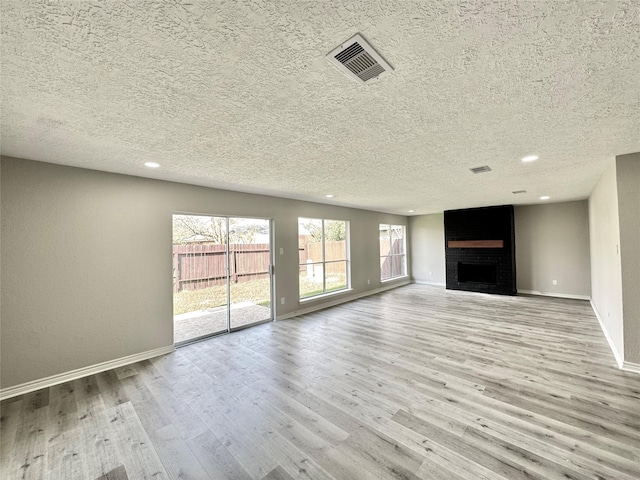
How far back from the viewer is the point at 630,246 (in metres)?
2.86

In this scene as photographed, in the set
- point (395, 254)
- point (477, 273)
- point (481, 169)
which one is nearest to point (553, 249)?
point (477, 273)

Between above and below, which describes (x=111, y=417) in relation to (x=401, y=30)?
below

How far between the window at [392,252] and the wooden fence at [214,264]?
454 centimetres

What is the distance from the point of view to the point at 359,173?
11.7 feet

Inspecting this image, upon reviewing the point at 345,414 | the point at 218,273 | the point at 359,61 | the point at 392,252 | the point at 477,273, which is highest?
the point at 359,61

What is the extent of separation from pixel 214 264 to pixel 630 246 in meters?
5.49

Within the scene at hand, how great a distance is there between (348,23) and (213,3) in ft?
1.82

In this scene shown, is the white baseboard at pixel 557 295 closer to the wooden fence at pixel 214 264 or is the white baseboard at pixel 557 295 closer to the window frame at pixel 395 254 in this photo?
the window frame at pixel 395 254

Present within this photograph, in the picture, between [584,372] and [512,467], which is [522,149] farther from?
[512,467]

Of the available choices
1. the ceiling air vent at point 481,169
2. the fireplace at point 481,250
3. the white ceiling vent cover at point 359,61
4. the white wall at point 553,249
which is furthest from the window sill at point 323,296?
the white wall at point 553,249

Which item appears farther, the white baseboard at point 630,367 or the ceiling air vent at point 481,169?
the ceiling air vent at point 481,169

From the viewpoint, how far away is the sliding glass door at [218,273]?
411cm

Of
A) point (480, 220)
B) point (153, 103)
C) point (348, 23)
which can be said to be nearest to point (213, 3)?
point (348, 23)

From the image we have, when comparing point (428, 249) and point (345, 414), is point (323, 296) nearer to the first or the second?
point (345, 414)
